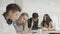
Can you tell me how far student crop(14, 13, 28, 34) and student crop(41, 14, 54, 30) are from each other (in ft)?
1.00

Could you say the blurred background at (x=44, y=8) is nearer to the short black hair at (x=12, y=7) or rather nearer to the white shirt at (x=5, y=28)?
the short black hair at (x=12, y=7)

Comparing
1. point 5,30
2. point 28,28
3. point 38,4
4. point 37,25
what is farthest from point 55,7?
point 5,30

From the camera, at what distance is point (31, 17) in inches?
81.8

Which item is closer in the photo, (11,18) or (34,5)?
(11,18)

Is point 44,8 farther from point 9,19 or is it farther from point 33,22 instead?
point 9,19

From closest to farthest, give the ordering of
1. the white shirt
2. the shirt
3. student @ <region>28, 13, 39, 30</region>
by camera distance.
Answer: the white shirt
the shirt
student @ <region>28, 13, 39, 30</region>

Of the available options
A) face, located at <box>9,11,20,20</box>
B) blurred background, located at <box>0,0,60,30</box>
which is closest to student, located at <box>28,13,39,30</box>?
blurred background, located at <box>0,0,60,30</box>

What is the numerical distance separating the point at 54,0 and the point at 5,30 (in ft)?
3.16

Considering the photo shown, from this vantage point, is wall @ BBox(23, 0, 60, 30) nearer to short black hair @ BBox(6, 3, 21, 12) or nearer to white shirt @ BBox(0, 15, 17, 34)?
short black hair @ BBox(6, 3, 21, 12)

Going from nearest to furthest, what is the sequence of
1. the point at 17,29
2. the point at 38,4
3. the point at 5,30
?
the point at 5,30 < the point at 17,29 < the point at 38,4

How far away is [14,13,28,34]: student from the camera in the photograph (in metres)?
1.99

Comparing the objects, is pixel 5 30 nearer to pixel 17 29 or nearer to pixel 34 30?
pixel 17 29

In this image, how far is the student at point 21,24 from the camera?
199 centimetres

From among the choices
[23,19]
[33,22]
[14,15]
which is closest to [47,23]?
[33,22]
